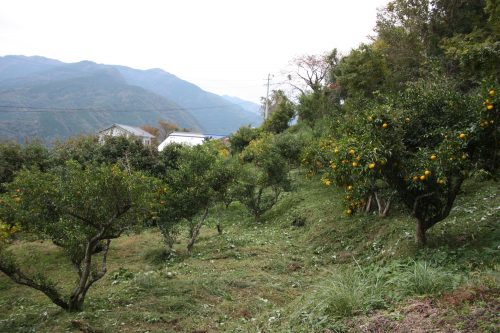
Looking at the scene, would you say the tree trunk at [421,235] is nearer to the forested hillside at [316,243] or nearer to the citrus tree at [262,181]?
the forested hillside at [316,243]

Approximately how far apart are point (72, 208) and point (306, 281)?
421 centimetres

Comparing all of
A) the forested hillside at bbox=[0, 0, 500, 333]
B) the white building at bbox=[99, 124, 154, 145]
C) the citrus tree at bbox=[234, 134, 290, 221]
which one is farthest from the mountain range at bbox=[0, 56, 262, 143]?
the forested hillside at bbox=[0, 0, 500, 333]

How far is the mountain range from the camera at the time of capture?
240 ft

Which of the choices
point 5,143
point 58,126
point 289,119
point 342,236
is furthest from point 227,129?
point 342,236

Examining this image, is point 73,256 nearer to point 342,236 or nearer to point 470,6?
point 342,236

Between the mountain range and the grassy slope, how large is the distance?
132ft

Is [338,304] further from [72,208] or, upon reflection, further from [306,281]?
[72,208]

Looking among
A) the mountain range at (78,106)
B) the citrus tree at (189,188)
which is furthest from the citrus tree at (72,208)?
the mountain range at (78,106)

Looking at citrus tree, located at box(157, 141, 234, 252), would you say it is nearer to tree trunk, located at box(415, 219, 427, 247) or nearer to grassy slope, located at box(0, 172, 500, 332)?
grassy slope, located at box(0, 172, 500, 332)

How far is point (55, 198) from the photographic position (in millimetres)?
5895

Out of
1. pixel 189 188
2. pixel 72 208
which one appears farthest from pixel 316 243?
pixel 72 208

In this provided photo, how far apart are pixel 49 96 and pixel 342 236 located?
110194 mm

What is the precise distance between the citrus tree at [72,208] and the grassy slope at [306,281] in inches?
27.8

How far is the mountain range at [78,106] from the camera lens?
73.0 metres
